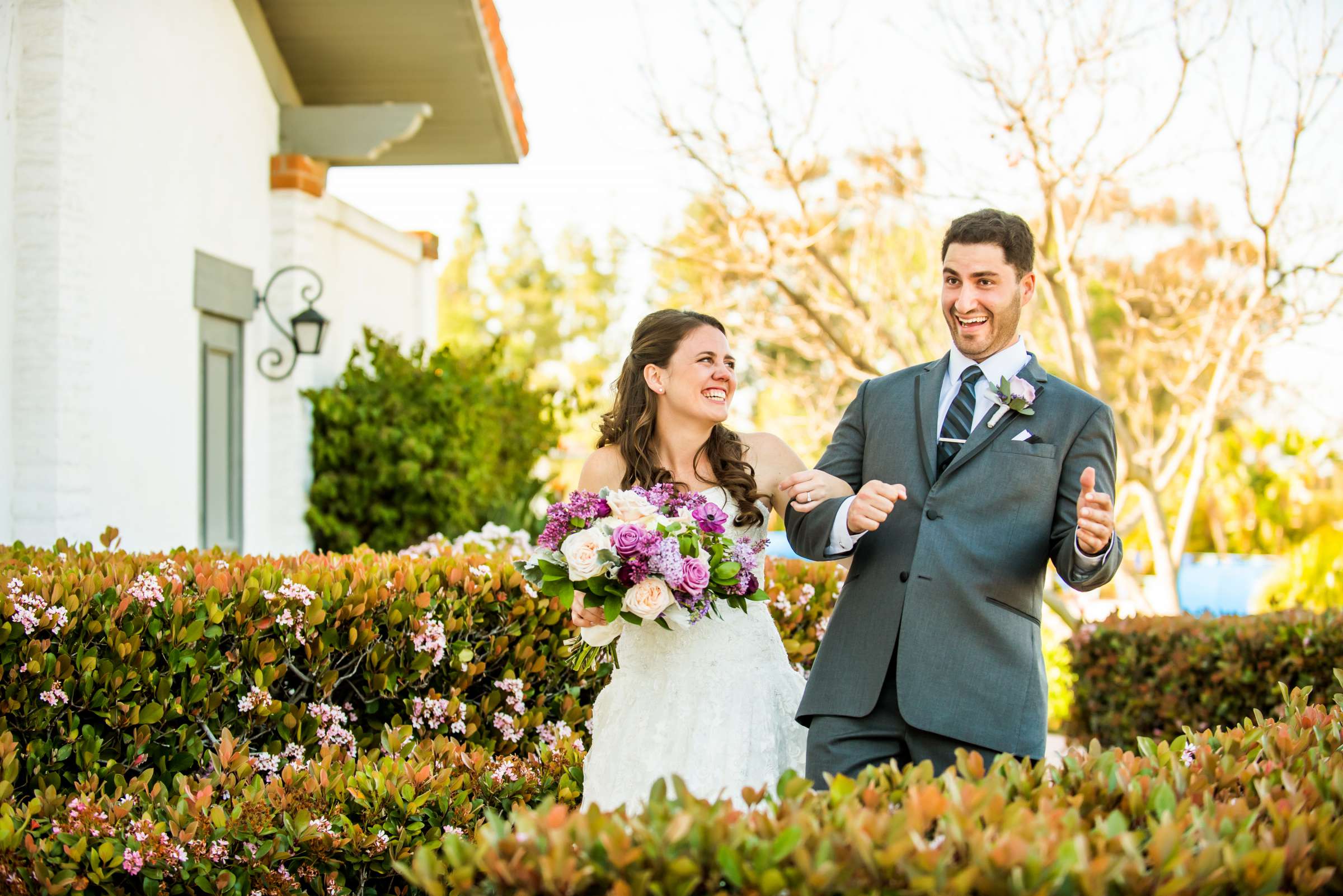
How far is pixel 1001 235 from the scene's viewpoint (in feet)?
10.5

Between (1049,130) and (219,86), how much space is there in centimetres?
605

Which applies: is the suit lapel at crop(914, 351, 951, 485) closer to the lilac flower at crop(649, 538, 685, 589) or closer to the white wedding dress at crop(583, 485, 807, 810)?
the white wedding dress at crop(583, 485, 807, 810)

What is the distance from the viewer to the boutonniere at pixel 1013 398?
315 centimetres

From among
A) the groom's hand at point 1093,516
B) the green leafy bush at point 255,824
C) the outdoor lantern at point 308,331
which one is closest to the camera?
the groom's hand at point 1093,516

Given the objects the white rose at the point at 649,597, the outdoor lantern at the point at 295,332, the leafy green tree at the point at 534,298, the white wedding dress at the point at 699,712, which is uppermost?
the leafy green tree at the point at 534,298

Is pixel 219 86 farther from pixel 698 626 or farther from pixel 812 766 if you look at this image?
pixel 812 766

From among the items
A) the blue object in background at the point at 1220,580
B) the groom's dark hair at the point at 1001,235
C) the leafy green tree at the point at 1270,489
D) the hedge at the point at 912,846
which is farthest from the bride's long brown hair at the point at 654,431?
the leafy green tree at the point at 1270,489

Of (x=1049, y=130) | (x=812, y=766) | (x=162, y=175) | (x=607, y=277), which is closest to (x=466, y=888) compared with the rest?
(x=812, y=766)

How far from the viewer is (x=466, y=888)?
1.92m

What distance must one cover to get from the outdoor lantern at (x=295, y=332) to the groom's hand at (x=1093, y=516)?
22.3 feet

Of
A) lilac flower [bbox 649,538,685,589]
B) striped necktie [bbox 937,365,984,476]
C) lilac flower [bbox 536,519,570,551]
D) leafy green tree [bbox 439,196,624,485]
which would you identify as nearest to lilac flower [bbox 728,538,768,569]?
lilac flower [bbox 649,538,685,589]

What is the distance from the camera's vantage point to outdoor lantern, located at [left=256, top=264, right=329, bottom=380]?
8641 millimetres

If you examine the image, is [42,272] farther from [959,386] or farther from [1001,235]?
[1001,235]

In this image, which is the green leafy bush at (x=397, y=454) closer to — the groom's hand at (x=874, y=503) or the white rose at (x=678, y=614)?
the white rose at (x=678, y=614)
